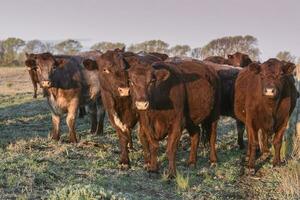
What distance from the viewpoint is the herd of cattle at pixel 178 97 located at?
8.60 meters

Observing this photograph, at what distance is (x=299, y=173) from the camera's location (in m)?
8.95

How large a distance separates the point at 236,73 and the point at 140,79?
4.20 metres

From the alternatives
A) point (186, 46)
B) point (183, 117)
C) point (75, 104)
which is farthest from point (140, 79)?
point (186, 46)

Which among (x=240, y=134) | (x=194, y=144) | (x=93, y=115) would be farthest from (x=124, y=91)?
(x=93, y=115)

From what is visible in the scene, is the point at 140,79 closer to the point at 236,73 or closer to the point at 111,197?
the point at 111,197

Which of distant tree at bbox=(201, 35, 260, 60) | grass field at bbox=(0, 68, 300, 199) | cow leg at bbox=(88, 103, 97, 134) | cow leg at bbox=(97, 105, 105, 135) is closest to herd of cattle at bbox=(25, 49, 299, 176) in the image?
grass field at bbox=(0, 68, 300, 199)

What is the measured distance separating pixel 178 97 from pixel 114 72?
3.87ft

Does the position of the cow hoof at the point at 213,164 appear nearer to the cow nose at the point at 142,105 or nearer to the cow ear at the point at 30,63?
the cow nose at the point at 142,105

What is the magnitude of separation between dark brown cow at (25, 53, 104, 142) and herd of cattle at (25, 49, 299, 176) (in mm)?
23

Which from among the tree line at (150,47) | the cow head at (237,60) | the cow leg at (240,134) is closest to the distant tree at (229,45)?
the tree line at (150,47)

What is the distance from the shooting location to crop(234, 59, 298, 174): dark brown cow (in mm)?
9258

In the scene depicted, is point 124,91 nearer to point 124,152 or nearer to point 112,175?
point 124,152

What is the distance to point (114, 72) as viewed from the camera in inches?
355

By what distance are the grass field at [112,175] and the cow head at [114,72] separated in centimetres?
132
